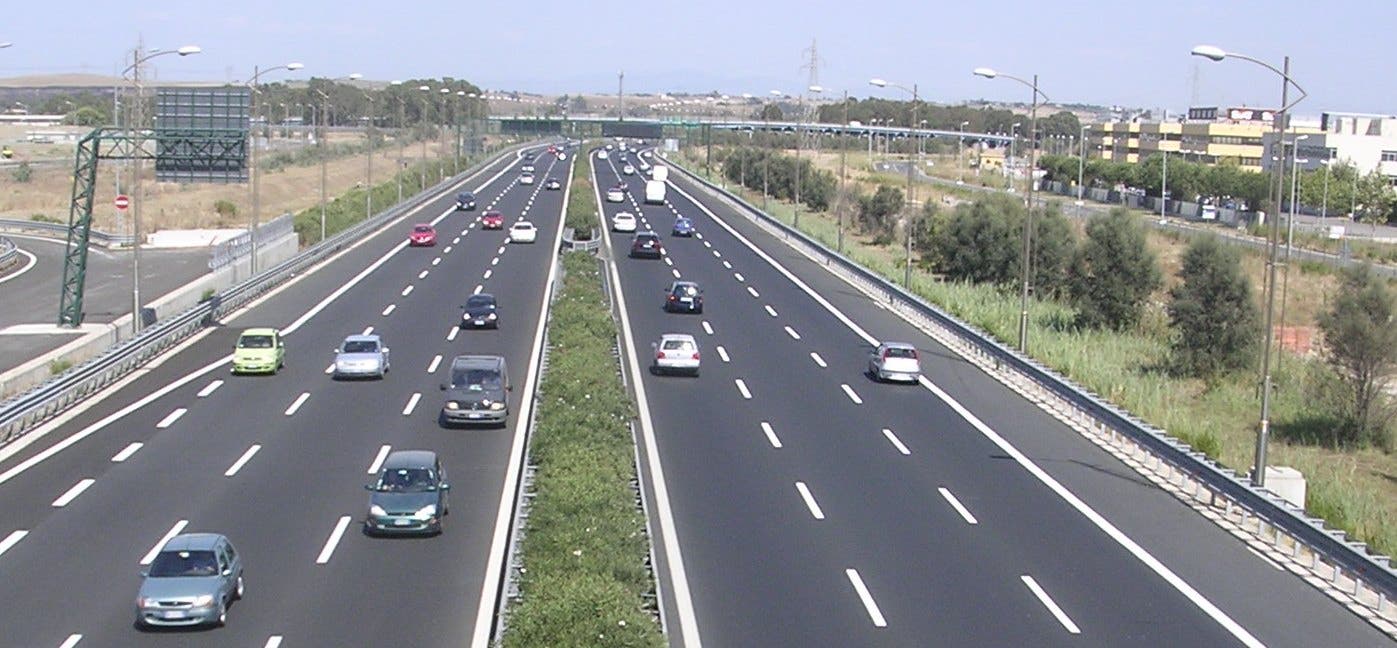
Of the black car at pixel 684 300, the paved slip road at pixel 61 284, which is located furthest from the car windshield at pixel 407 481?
the black car at pixel 684 300

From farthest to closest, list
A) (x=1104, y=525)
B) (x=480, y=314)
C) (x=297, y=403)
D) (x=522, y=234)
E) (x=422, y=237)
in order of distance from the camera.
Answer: (x=522, y=234) → (x=422, y=237) → (x=480, y=314) → (x=297, y=403) → (x=1104, y=525)

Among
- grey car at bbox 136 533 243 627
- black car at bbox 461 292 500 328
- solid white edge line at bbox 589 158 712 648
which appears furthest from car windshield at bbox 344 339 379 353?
grey car at bbox 136 533 243 627

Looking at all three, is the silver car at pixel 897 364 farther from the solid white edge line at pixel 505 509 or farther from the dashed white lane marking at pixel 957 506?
the dashed white lane marking at pixel 957 506

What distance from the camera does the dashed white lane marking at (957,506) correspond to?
92.6 feet

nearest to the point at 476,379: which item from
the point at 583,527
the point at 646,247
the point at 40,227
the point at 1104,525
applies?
the point at 583,527

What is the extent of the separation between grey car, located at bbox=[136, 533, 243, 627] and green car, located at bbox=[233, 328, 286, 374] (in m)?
21.0

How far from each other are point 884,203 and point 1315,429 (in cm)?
5615

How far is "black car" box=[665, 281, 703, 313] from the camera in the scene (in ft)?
185

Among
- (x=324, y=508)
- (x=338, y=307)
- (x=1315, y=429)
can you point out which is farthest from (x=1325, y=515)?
(x=338, y=307)

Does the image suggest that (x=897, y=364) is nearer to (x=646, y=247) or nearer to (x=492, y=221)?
(x=646, y=247)

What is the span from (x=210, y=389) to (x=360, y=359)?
12.8ft

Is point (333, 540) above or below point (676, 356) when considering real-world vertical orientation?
below

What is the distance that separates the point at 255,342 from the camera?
142 feet

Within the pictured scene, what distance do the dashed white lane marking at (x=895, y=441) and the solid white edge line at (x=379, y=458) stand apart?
10.9 metres
